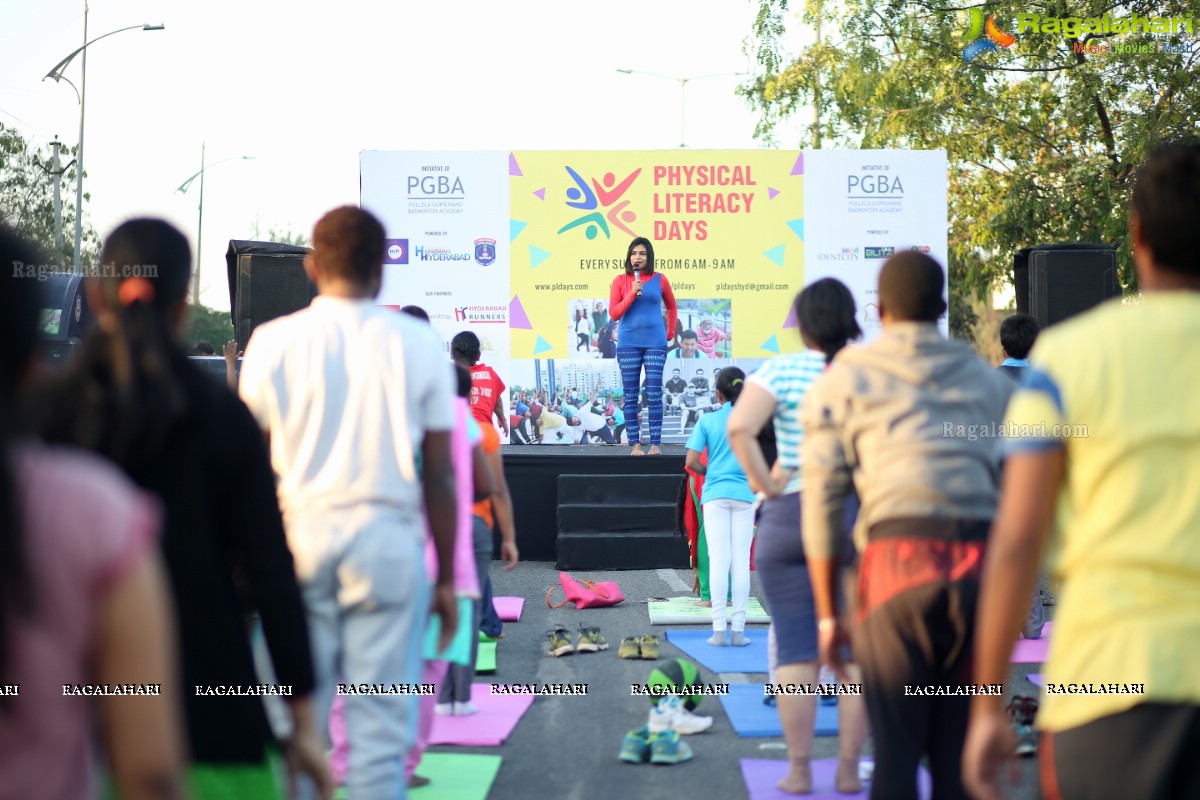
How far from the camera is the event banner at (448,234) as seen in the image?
1403cm

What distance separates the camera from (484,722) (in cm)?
637

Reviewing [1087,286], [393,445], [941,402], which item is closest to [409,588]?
[393,445]

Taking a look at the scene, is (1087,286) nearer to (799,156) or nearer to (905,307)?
(799,156)

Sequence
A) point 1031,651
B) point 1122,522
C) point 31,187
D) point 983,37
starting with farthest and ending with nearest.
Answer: point 31,187 < point 983,37 < point 1031,651 < point 1122,522

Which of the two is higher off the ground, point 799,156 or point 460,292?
point 799,156

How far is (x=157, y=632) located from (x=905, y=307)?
2412 millimetres

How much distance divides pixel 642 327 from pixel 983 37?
415 inches

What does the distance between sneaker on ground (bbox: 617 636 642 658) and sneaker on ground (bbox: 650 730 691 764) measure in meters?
2.30

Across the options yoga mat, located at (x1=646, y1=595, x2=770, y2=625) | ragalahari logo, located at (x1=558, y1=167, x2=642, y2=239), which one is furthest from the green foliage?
yoga mat, located at (x1=646, y1=595, x2=770, y2=625)

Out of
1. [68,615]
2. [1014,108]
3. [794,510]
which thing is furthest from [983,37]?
[68,615]

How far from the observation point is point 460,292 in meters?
14.0

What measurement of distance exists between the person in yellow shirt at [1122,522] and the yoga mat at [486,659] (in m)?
5.71

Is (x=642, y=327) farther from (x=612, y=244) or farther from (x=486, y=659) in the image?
(x=486, y=659)

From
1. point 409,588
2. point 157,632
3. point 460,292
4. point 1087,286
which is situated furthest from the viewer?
point 460,292
